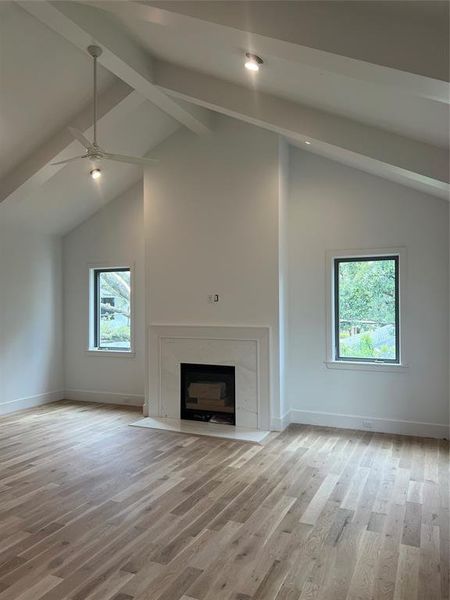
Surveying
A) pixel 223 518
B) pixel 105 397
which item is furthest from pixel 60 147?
pixel 223 518

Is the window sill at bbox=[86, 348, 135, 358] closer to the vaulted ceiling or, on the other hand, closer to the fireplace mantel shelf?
the fireplace mantel shelf

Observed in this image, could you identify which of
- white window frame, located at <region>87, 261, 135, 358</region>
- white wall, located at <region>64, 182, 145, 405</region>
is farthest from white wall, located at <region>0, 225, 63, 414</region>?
white window frame, located at <region>87, 261, 135, 358</region>

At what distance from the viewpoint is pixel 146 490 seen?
370 centimetres

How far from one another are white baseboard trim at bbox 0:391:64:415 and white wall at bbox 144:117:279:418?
2438 mm

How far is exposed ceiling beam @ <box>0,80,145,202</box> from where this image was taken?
511cm

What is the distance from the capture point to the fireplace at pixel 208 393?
18.8 feet

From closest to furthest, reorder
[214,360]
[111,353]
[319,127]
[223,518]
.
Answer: [223,518] < [319,127] < [214,360] < [111,353]

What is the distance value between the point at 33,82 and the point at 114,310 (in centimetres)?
364

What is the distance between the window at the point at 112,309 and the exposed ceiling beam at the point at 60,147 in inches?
76.0

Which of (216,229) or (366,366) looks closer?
(366,366)

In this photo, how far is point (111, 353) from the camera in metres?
7.10

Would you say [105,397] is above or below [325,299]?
below

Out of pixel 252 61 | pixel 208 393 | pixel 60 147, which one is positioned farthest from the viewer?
pixel 208 393

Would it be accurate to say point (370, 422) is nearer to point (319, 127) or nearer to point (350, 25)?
point (319, 127)
